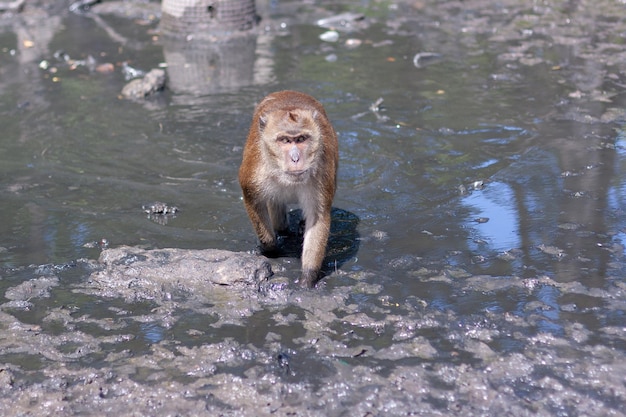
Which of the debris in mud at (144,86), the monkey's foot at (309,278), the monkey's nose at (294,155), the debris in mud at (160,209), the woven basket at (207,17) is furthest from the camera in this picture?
the woven basket at (207,17)

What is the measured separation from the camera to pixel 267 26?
560 inches

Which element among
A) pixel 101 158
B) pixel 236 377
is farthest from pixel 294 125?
pixel 101 158

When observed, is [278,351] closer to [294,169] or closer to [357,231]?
[294,169]

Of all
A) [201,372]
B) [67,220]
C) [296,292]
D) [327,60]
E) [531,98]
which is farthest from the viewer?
[327,60]

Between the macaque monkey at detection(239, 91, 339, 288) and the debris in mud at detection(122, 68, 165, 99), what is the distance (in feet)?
15.3

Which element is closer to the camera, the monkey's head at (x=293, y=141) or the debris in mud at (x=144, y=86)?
the monkey's head at (x=293, y=141)

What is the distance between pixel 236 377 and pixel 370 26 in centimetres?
1005

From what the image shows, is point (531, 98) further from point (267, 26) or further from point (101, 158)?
point (267, 26)

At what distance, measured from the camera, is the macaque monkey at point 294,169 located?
5371mm

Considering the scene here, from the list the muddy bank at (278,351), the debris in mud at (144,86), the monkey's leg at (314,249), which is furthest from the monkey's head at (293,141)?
the debris in mud at (144,86)

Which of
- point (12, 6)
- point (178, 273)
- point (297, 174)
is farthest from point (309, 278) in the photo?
point (12, 6)

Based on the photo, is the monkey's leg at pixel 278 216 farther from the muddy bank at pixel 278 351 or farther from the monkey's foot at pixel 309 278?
the monkey's foot at pixel 309 278

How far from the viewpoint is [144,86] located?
10.5 m

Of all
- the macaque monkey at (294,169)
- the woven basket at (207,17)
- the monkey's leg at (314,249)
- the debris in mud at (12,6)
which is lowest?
the debris in mud at (12,6)
